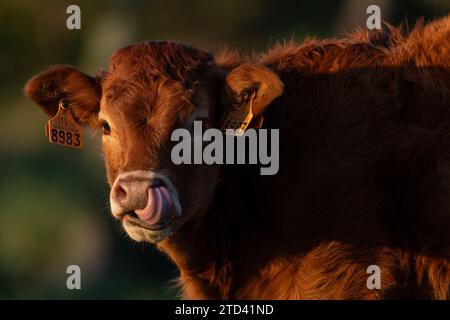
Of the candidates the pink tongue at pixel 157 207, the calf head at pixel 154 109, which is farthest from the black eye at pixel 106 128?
the pink tongue at pixel 157 207

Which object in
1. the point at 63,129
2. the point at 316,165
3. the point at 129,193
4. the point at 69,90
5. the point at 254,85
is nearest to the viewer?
the point at 129,193

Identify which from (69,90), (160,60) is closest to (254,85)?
(160,60)

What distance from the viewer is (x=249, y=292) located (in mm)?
8109

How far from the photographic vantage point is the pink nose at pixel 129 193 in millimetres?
7148

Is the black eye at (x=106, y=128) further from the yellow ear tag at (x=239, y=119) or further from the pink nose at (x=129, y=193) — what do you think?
the yellow ear tag at (x=239, y=119)

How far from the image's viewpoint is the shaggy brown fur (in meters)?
7.60

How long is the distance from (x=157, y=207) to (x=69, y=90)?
154cm

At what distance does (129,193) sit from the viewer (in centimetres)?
716

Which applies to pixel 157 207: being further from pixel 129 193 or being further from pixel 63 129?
pixel 63 129

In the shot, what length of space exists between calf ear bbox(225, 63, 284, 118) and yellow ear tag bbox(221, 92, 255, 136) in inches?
1.6

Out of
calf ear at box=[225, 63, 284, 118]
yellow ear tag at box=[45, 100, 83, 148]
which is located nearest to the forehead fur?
calf ear at box=[225, 63, 284, 118]

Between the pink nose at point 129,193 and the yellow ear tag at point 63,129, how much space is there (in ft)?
4.31

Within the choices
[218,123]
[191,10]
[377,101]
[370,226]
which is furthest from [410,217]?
[191,10]
